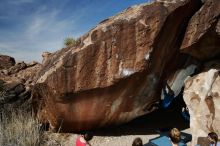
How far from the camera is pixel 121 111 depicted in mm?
8953

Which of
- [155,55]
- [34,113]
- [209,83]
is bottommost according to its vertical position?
[34,113]

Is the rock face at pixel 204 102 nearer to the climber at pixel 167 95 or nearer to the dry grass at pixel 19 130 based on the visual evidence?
the climber at pixel 167 95

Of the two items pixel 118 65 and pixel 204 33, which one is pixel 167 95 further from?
pixel 204 33

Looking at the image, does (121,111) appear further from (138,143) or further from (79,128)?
(138,143)

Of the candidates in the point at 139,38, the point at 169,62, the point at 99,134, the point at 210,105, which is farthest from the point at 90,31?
the point at 210,105

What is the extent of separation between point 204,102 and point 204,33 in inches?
57.8

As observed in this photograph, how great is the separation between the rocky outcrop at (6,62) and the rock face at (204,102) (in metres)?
11.5

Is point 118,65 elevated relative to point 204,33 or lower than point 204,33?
lower

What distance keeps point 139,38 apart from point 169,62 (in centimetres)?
111

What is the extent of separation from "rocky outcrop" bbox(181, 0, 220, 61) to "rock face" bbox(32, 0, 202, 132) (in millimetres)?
295

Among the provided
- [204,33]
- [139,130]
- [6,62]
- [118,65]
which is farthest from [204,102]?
[6,62]

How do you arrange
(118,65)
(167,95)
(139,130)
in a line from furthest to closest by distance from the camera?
(139,130)
(167,95)
(118,65)

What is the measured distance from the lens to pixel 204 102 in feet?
25.8

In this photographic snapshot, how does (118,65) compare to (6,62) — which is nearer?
(118,65)
